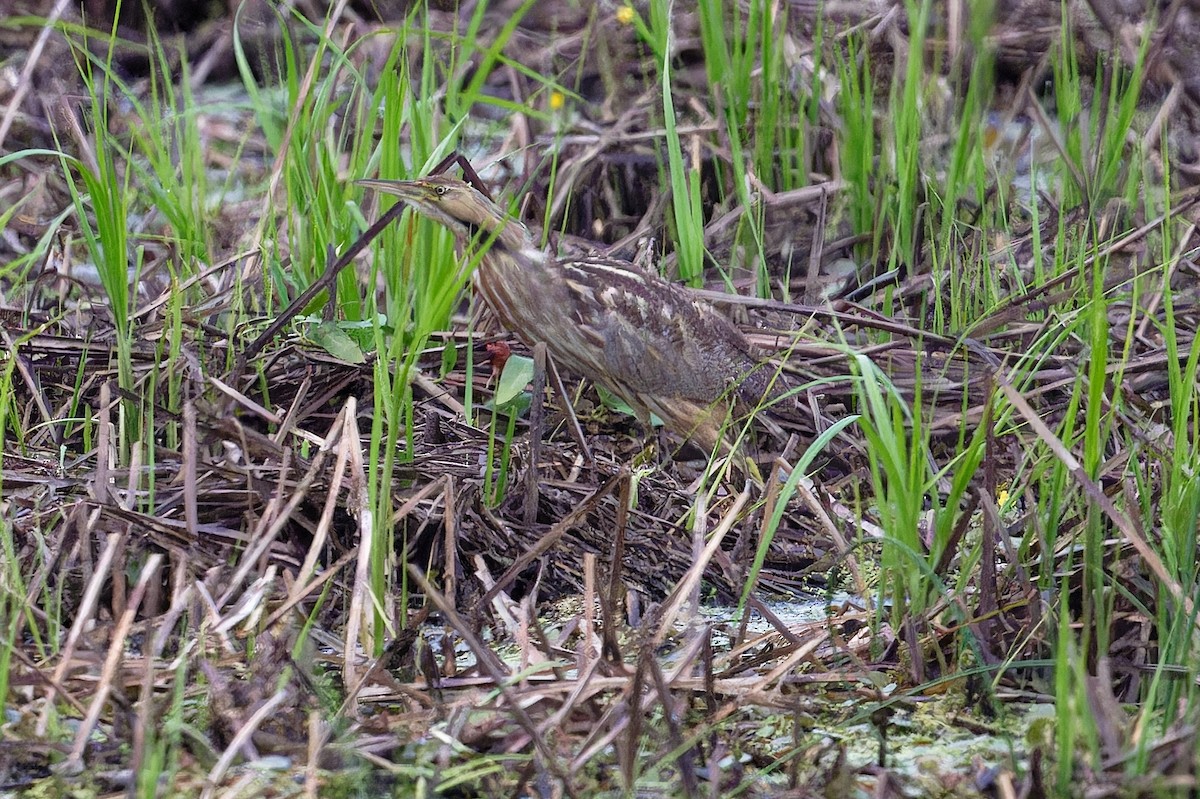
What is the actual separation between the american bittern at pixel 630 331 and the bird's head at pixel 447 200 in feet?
0.12

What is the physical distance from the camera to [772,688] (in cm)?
208

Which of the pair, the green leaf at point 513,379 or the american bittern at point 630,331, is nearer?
the green leaf at point 513,379

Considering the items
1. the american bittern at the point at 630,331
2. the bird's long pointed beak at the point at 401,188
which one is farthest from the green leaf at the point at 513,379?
the bird's long pointed beak at the point at 401,188

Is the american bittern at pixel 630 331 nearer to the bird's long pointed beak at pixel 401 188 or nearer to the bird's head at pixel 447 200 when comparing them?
the bird's head at pixel 447 200

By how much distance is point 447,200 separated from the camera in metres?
2.93

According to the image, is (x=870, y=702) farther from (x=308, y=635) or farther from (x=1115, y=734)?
(x=308, y=635)

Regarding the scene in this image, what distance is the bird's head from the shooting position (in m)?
2.89

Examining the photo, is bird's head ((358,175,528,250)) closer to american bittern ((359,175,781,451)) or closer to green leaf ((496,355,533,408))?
american bittern ((359,175,781,451))

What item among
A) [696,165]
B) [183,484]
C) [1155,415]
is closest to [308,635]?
[183,484]

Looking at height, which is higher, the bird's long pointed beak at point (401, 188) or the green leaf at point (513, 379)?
the bird's long pointed beak at point (401, 188)

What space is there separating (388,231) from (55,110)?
1.73 m

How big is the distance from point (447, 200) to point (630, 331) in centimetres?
47

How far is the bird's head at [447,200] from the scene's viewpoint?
2891 mm

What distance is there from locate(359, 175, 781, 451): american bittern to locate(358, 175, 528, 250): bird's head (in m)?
0.04
